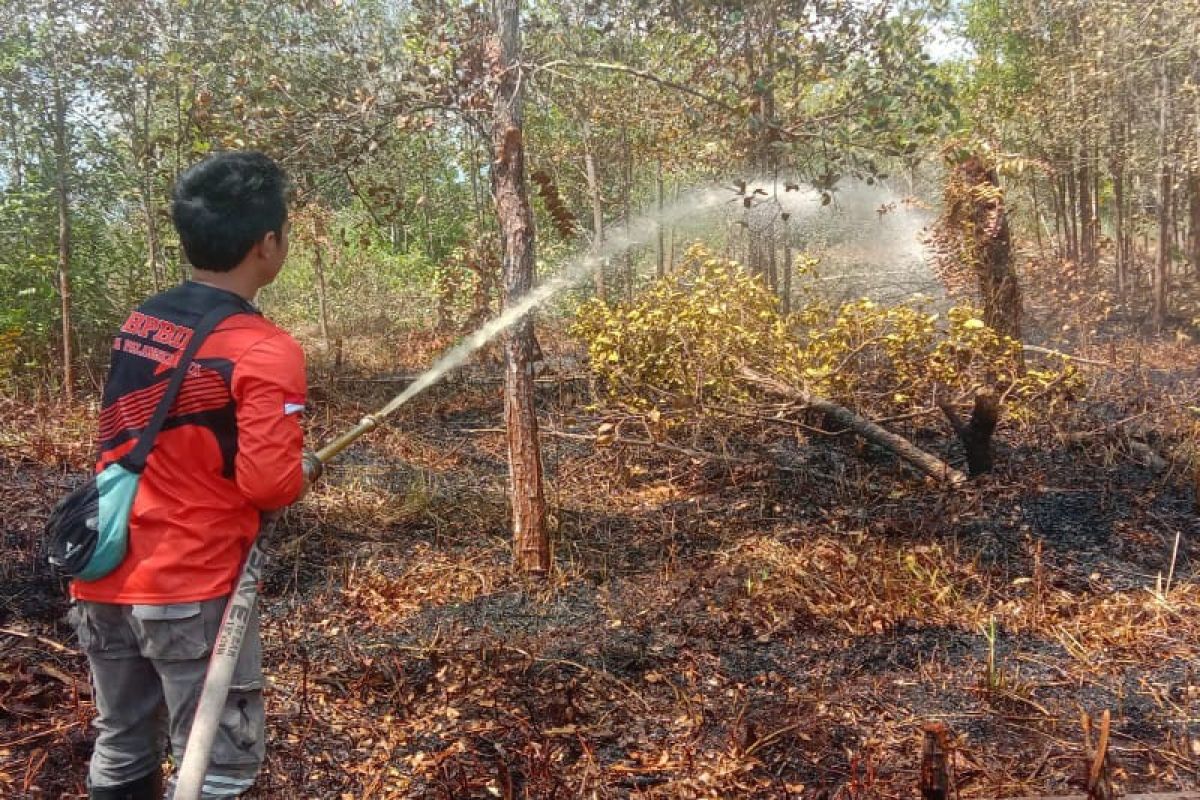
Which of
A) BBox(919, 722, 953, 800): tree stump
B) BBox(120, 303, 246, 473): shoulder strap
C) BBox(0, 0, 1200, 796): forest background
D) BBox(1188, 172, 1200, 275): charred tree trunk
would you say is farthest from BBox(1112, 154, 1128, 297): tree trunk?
BBox(120, 303, 246, 473): shoulder strap

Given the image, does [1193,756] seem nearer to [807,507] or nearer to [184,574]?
[807,507]

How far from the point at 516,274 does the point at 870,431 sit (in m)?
3.19

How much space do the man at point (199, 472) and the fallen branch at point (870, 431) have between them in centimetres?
500

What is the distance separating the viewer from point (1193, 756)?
9.80 ft

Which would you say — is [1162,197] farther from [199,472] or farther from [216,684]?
[216,684]

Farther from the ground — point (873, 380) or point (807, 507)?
point (873, 380)

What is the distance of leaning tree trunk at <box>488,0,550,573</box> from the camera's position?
172 inches

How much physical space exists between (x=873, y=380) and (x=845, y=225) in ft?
63.9

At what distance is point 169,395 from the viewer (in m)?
1.86

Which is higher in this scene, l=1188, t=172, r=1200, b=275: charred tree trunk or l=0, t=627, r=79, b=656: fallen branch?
l=1188, t=172, r=1200, b=275: charred tree trunk

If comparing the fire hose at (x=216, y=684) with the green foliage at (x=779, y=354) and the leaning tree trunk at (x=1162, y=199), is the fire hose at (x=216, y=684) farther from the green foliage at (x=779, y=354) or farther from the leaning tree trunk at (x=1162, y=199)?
the leaning tree trunk at (x=1162, y=199)

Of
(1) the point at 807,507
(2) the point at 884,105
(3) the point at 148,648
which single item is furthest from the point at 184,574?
(1) the point at 807,507

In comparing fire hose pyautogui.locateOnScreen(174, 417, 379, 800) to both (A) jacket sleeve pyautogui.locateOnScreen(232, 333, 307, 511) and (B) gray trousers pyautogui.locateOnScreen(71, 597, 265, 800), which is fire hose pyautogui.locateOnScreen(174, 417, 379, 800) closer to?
(B) gray trousers pyautogui.locateOnScreen(71, 597, 265, 800)

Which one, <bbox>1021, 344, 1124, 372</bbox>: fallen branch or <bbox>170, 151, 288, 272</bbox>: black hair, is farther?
<bbox>1021, 344, 1124, 372</bbox>: fallen branch
